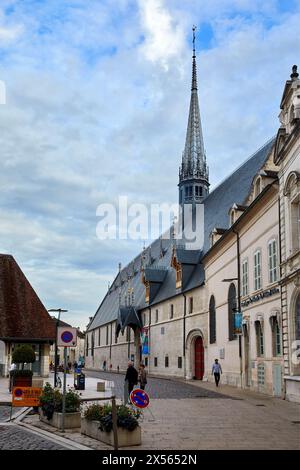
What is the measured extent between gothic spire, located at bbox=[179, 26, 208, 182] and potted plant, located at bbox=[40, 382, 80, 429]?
5207 centimetres

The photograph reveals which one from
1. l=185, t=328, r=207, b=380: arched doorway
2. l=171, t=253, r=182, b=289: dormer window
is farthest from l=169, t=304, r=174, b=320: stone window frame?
l=185, t=328, r=207, b=380: arched doorway

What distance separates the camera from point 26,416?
16.7 m

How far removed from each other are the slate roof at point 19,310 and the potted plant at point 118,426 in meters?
24.6

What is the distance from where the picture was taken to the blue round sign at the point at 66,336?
1386 cm

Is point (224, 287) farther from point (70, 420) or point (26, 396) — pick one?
point (70, 420)

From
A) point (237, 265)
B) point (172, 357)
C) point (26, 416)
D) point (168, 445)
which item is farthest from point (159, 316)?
point (168, 445)

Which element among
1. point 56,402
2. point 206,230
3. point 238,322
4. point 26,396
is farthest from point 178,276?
point 56,402

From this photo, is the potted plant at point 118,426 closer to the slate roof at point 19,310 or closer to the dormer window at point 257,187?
the dormer window at point 257,187

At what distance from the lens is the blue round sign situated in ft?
45.5

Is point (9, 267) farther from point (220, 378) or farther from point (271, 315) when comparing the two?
point (271, 315)

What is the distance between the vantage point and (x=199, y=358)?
135 feet

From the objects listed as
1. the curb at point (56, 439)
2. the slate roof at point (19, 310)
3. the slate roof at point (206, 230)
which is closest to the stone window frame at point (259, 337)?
the slate roof at point (206, 230)

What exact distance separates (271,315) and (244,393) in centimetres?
411

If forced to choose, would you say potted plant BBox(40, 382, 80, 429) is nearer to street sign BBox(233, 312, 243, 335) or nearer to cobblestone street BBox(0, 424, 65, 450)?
cobblestone street BBox(0, 424, 65, 450)
